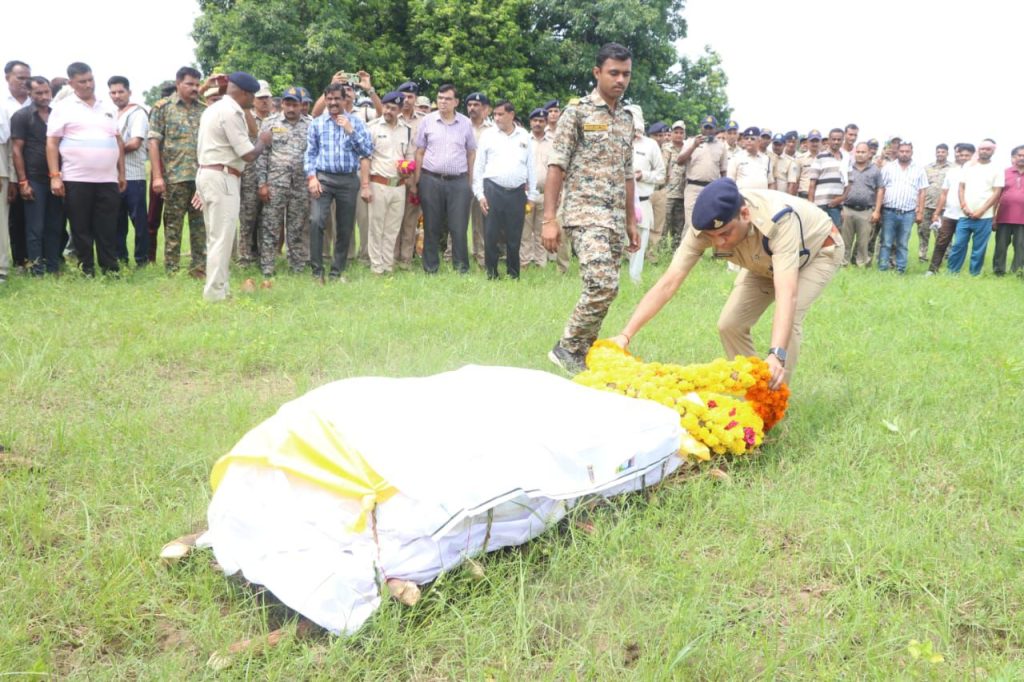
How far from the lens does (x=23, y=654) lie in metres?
2.45

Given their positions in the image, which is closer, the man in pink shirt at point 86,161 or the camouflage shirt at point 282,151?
the man in pink shirt at point 86,161

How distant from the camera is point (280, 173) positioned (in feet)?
29.9

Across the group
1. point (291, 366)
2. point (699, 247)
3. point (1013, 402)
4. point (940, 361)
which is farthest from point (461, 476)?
point (940, 361)

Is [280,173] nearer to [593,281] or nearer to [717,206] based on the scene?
[593,281]

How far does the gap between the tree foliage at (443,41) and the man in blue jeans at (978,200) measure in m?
15.5

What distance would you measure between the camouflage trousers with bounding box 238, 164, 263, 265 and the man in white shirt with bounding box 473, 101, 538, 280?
2.57 meters

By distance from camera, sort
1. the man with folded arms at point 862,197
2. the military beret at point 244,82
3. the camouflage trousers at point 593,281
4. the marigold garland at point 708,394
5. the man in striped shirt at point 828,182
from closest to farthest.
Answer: the marigold garland at point 708,394 → the camouflage trousers at point 593,281 → the military beret at point 244,82 → the man with folded arms at point 862,197 → the man in striped shirt at point 828,182

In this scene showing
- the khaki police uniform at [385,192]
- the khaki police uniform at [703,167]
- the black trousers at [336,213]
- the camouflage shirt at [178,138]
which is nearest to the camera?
the camouflage shirt at [178,138]

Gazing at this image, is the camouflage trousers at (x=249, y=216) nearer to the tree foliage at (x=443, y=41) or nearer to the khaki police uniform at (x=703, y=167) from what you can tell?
the khaki police uniform at (x=703, y=167)

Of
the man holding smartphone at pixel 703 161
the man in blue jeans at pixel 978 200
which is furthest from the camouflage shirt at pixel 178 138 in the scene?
the man in blue jeans at pixel 978 200

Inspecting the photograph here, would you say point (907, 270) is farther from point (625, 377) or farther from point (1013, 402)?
point (625, 377)

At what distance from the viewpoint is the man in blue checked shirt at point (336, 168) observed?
8578 millimetres

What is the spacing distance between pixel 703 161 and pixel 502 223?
369 centimetres

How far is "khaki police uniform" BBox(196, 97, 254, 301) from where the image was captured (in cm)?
720
